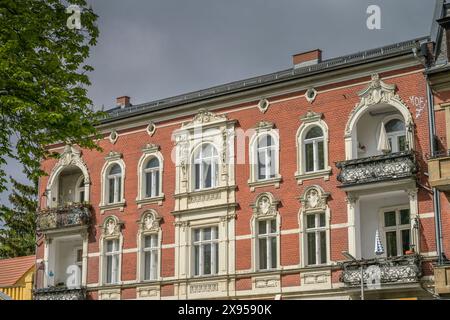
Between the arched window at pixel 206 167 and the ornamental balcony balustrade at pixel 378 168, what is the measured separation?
5.54 metres

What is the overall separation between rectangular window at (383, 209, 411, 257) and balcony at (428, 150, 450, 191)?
2.00 meters

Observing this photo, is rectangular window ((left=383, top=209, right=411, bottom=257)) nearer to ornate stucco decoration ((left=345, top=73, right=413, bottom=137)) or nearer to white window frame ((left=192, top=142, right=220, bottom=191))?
ornate stucco decoration ((left=345, top=73, right=413, bottom=137))

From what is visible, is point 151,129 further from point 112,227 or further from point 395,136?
point 395,136

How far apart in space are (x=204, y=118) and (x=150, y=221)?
4.81m

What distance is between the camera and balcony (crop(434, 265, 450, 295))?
21.3m

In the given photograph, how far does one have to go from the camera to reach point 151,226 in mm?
29672

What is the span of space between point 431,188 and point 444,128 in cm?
200

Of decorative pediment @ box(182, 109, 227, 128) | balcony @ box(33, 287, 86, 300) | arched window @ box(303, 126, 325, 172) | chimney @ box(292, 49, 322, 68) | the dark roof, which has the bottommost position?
balcony @ box(33, 287, 86, 300)

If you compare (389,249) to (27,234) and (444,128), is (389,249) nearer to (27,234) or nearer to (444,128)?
(444,128)

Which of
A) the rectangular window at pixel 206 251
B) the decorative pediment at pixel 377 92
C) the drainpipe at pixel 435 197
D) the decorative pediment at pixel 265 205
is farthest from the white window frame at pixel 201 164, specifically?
the drainpipe at pixel 435 197

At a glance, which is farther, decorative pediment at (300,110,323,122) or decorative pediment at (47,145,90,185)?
decorative pediment at (47,145,90,185)

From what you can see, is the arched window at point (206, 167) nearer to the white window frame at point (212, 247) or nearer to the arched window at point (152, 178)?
the white window frame at point (212, 247)

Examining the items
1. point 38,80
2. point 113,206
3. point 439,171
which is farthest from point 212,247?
point 38,80

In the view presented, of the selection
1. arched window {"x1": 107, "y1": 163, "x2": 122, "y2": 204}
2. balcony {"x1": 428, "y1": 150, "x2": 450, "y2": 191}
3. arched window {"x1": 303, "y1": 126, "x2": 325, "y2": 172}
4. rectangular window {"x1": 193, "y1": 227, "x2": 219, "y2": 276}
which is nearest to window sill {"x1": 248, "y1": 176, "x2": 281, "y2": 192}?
arched window {"x1": 303, "y1": 126, "x2": 325, "y2": 172}
